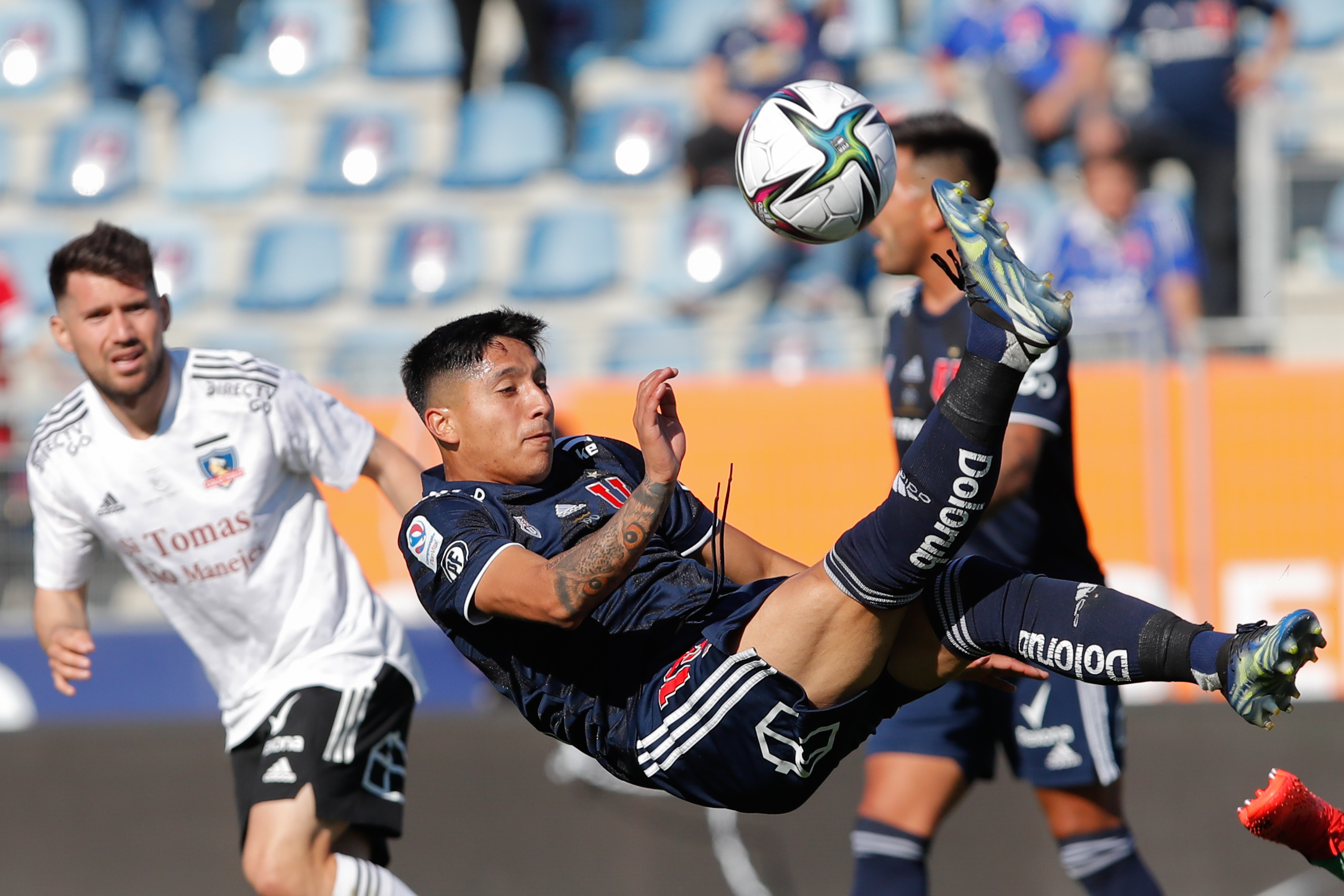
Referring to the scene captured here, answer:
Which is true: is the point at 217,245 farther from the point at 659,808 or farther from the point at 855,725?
the point at 855,725

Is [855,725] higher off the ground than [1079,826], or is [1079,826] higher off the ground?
[855,725]

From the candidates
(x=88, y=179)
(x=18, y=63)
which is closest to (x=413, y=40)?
(x=88, y=179)

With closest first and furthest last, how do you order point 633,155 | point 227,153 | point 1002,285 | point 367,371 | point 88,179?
point 1002,285
point 367,371
point 633,155
point 88,179
point 227,153

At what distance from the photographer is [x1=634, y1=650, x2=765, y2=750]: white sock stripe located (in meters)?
3.45

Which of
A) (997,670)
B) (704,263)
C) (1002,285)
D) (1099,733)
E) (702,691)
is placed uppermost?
(1002,285)

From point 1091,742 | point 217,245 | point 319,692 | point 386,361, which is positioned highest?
point 217,245

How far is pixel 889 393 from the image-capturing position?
192 inches

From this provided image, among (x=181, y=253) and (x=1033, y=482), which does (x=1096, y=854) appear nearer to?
(x=1033, y=482)

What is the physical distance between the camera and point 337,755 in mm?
4559

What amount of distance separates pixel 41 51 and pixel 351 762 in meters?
Result: 10.0

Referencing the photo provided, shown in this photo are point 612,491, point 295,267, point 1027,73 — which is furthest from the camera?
point 295,267

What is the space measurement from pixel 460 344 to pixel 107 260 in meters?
1.38

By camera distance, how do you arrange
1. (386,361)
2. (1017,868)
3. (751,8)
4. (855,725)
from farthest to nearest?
(751,8)
(386,361)
(1017,868)
(855,725)

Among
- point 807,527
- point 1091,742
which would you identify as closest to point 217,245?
point 807,527
